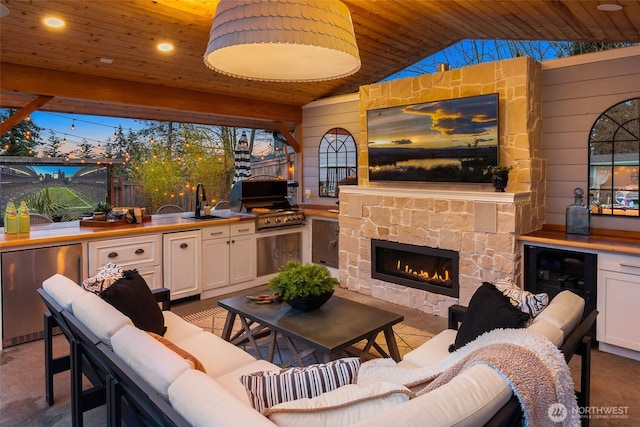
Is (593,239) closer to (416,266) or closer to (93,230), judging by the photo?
(416,266)

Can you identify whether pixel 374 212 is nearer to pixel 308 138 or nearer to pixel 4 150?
pixel 308 138

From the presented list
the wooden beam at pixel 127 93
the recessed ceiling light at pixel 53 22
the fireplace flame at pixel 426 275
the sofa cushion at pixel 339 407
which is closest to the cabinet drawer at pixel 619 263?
the fireplace flame at pixel 426 275

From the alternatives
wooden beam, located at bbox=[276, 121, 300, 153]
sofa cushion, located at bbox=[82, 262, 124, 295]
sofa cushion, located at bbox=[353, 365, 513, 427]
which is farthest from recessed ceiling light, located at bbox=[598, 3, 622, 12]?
wooden beam, located at bbox=[276, 121, 300, 153]

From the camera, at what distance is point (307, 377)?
56.4 inches

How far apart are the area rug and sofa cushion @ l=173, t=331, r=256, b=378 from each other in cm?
64

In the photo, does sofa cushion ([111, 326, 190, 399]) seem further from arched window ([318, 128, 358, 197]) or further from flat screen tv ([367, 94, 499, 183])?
arched window ([318, 128, 358, 197])

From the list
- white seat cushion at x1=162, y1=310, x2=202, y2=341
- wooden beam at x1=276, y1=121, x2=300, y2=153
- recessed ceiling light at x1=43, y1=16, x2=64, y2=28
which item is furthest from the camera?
wooden beam at x1=276, y1=121, x2=300, y2=153

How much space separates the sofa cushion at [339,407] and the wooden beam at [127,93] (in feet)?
14.2

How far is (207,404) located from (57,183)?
6.82 metres

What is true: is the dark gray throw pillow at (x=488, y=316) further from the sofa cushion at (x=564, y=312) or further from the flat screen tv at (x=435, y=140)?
the flat screen tv at (x=435, y=140)

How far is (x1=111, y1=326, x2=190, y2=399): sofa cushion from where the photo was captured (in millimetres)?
1458

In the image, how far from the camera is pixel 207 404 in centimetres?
125

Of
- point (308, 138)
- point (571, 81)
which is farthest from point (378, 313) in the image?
point (308, 138)

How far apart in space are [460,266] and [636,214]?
160 cm
